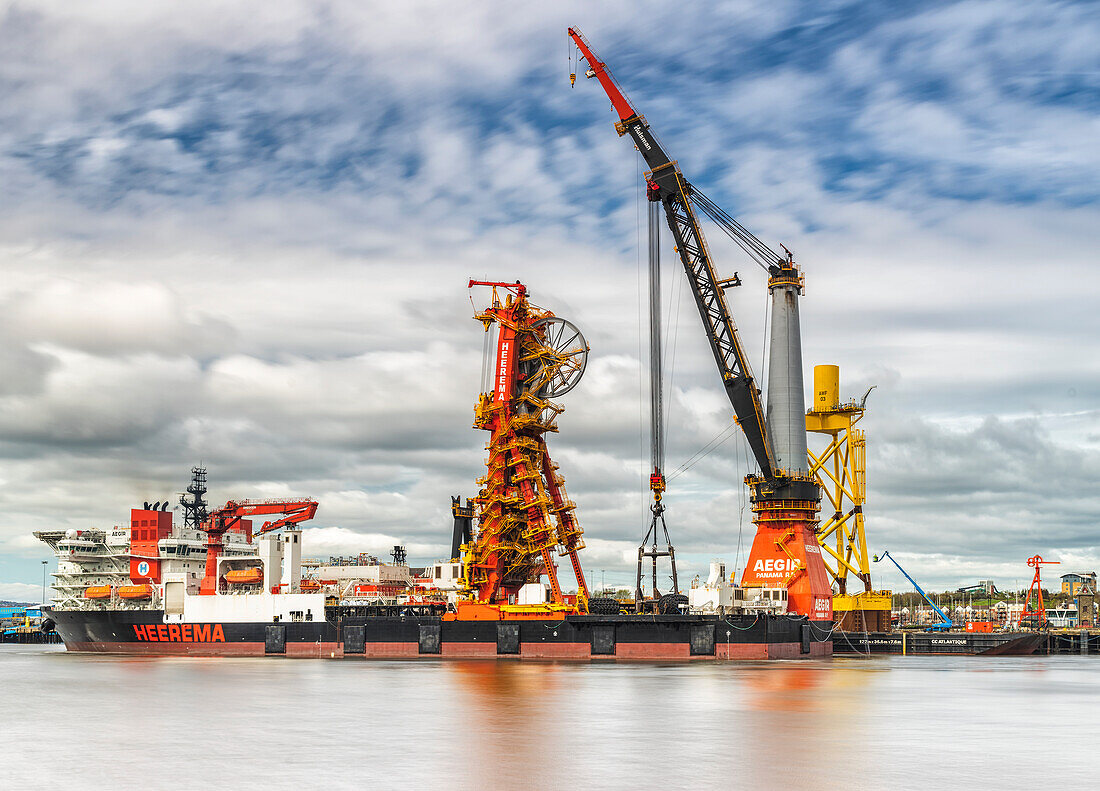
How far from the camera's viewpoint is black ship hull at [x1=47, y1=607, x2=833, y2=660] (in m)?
62.0

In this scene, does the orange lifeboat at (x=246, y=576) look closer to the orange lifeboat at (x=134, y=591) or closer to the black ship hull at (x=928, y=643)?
the orange lifeboat at (x=134, y=591)

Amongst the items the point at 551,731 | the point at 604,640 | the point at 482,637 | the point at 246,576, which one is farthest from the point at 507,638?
the point at 551,731

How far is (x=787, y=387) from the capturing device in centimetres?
7031

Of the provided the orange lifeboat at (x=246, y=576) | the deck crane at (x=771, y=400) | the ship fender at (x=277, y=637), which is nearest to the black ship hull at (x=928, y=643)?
the deck crane at (x=771, y=400)

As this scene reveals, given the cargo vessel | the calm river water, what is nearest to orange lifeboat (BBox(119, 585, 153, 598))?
the cargo vessel

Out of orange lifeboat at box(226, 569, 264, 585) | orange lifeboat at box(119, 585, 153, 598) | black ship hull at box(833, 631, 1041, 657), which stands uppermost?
orange lifeboat at box(226, 569, 264, 585)

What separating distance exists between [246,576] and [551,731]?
51.6m

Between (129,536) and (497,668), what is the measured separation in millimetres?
42889

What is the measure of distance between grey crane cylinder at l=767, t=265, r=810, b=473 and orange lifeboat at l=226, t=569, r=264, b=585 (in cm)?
3649

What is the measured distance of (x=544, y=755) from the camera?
23.4m

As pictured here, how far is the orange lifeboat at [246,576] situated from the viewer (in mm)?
74312

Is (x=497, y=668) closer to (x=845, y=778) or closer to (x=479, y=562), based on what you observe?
(x=479, y=562)

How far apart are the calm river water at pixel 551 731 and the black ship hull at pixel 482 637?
11.0 m

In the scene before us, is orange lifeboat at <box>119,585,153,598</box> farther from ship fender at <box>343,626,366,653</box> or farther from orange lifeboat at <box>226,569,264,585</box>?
ship fender at <box>343,626,366,653</box>
